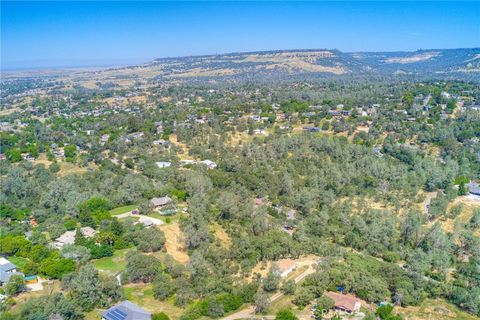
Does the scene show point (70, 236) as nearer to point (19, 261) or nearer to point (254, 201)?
point (19, 261)

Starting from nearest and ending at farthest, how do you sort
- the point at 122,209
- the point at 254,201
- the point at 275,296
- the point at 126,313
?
the point at 126,313 → the point at 275,296 → the point at 122,209 → the point at 254,201

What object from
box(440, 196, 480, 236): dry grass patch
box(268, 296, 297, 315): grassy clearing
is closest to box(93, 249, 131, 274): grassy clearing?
box(268, 296, 297, 315): grassy clearing

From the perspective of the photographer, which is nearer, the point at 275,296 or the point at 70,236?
the point at 275,296

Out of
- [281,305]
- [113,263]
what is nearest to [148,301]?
[113,263]

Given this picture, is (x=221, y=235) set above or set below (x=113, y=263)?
below

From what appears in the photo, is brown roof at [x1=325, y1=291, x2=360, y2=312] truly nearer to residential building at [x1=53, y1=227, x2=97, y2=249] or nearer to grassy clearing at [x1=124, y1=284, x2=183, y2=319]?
grassy clearing at [x1=124, y1=284, x2=183, y2=319]

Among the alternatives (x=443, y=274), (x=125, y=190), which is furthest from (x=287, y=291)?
(x=125, y=190)
